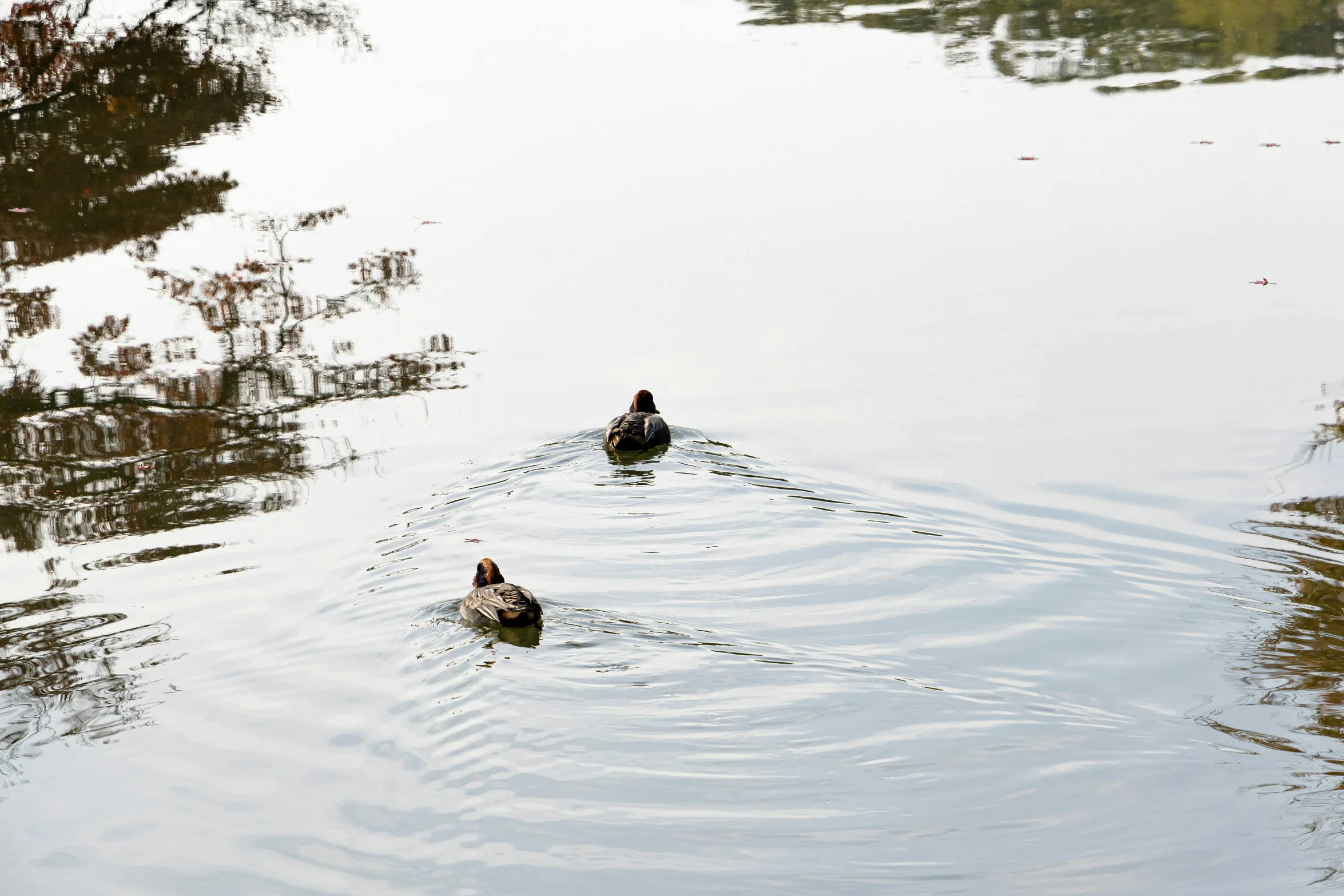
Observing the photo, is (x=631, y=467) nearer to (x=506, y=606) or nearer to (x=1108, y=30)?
(x=506, y=606)

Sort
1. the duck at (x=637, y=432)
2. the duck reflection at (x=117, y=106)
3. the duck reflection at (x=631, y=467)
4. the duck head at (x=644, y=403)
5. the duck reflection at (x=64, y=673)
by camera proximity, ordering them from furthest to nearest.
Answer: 1. the duck reflection at (x=117, y=106)
2. the duck head at (x=644, y=403)
3. the duck at (x=637, y=432)
4. the duck reflection at (x=631, y=467)
5. the duck reflection at (x=64, y=673)

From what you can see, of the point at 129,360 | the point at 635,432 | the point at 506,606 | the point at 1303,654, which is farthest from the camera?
the point at 129,360

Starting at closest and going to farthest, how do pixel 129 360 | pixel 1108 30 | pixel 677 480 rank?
1. pixel 677 480
2. pixel 129 360
3. pixel 1108 30

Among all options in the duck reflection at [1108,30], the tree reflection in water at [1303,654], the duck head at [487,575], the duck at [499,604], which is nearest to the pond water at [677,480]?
the tree reflection in water at [1303,654]

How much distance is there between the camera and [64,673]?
26.5 feet

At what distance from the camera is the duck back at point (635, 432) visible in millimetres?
11031

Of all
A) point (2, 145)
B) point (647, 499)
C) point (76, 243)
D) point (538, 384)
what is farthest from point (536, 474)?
point (2, 145)

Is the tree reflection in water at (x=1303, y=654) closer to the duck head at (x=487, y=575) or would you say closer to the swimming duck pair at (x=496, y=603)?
the swimming duck pair at (x=496, y=603)

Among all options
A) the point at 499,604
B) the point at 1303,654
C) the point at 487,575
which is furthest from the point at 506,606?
the point at 1303,654

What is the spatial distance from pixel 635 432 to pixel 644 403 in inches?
29.6

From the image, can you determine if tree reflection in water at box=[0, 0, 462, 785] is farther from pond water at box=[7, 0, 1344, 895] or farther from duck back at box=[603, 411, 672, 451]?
duck back at box=[603, 411, 672, 451]

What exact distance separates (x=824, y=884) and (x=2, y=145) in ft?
59.7

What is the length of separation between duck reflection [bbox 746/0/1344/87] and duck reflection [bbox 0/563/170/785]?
57.9ft

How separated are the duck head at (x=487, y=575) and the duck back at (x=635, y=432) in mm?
2414
